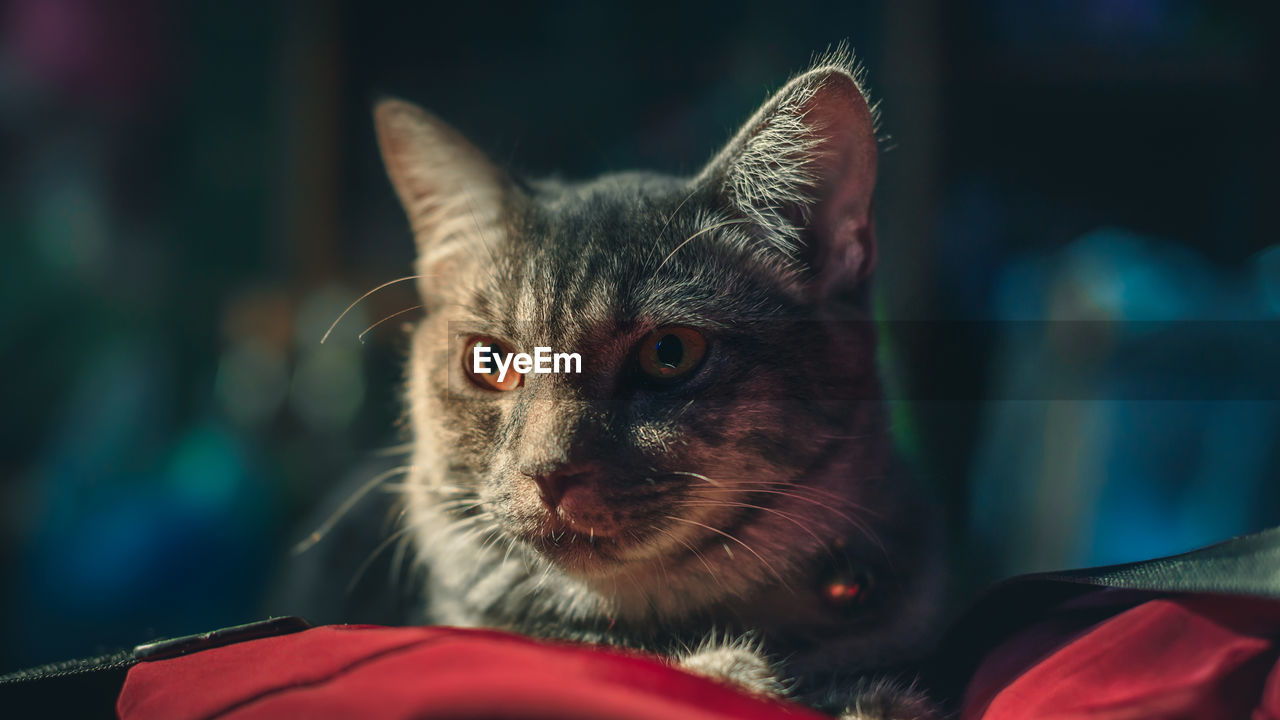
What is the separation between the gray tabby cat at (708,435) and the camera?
0.66 metres

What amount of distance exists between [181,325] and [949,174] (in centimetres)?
160

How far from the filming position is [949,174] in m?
1.30

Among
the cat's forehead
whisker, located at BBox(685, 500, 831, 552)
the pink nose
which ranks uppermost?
the cat's forehead

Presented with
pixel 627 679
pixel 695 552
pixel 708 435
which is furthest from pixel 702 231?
pixel 627 679

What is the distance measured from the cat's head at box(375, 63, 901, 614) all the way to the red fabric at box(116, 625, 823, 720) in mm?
169

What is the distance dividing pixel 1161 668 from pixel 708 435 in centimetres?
37

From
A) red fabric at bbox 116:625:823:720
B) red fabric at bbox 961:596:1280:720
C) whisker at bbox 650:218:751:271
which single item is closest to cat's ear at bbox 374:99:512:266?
whisker at bbox 650:218:751:271

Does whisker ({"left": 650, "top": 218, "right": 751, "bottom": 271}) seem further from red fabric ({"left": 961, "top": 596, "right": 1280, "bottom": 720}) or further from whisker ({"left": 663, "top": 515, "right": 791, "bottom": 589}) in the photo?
red fabric ({"left": 961, "top": 596, "right": 1280, "bottom": 720})

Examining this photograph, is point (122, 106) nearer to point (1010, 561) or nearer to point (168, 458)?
point (168, 458)

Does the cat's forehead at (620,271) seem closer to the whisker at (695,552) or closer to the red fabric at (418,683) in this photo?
the whisker at (695,552)

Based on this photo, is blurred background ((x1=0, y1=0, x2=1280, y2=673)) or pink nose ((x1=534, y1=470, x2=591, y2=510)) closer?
pink nose ((x1=534, y1=470, x2=591, y2=510))

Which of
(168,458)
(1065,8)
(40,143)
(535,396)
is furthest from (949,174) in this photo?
(40,143)

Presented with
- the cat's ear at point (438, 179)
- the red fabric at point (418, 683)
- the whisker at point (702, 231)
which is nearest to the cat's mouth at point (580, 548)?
the red fabric at point (418, 683)

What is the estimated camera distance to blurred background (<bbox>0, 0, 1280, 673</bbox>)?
1.05 m
